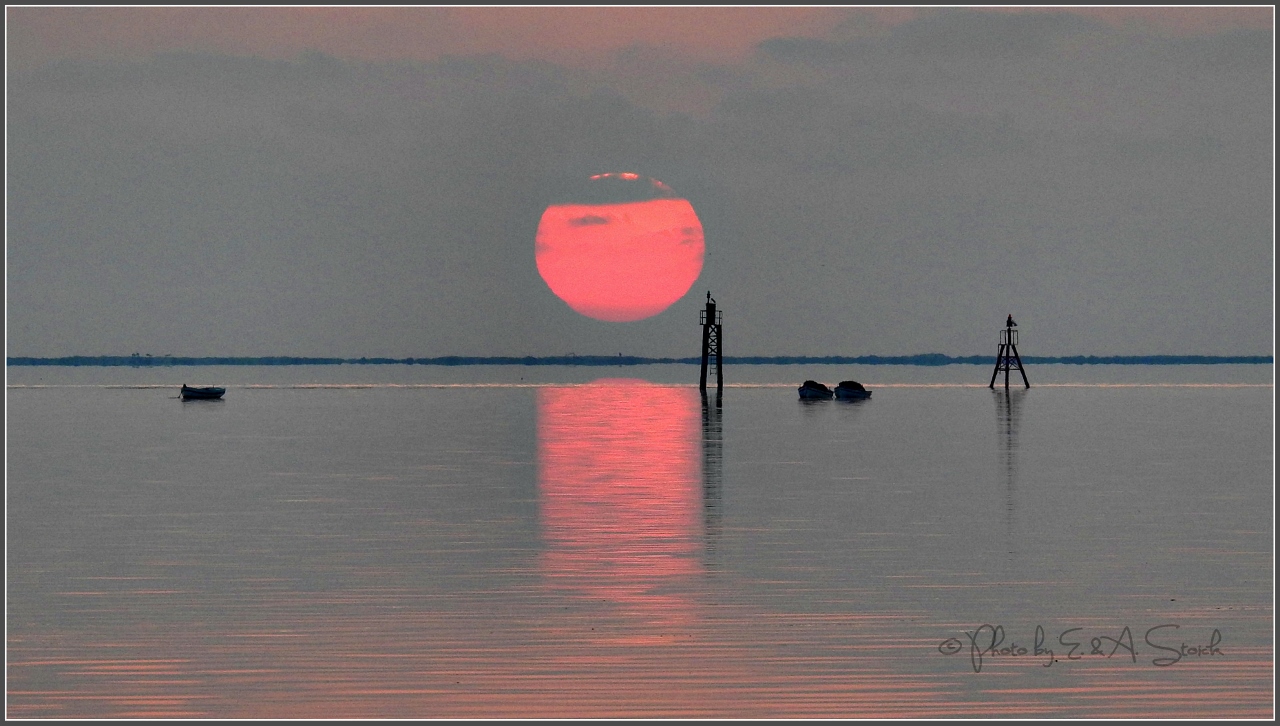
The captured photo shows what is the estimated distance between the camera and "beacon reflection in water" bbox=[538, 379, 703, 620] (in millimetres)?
21953

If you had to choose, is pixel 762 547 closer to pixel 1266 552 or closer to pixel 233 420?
pixel 1266 552

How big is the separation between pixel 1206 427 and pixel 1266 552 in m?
45.9

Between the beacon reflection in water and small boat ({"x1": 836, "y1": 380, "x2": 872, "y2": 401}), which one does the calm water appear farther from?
small boat ({"x1": 836, "y1": 380, "x2": 872, "y2": 401})

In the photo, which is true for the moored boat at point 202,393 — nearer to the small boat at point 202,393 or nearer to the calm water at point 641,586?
the small boat at point 202,393

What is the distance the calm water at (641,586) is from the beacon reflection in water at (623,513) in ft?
0.44

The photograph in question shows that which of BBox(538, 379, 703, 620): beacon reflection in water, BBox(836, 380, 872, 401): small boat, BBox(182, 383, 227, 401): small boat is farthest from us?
BBox(182, 383, 227, 401): small boat

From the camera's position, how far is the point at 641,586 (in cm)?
2158

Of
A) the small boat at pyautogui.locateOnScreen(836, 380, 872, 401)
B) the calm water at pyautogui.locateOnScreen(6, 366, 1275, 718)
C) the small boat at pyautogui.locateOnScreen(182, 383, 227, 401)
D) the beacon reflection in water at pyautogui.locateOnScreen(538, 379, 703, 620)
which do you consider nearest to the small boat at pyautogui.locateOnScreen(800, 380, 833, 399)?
the small boat at pyautogui.locateOnScreen(836, 380, 872, 401)

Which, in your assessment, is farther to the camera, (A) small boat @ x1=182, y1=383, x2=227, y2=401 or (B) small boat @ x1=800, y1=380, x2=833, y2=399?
(A) small boat @ x1=182, y1=383, x2=227, y2=401

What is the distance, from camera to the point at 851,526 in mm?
29000

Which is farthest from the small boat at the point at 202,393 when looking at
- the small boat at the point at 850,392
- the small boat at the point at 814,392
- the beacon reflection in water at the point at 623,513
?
the beacon reflection in water at the point at 623,513

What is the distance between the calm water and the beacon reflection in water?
135 millimetres

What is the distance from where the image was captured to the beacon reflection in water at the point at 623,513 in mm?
21953

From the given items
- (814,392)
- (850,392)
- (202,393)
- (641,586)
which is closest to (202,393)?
(202,393)
